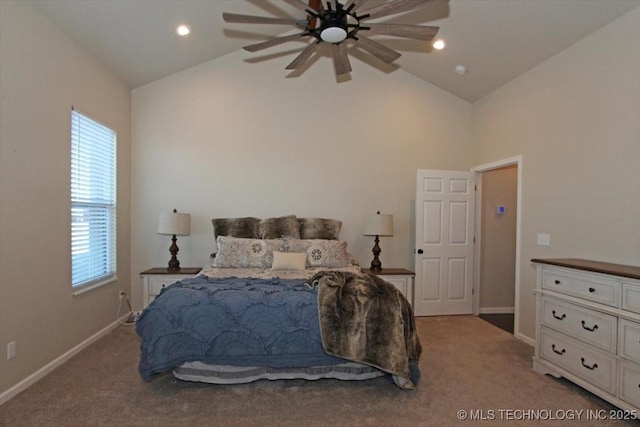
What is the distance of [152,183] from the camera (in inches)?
181

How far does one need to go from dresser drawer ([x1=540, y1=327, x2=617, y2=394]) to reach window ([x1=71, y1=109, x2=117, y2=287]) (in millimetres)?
4379

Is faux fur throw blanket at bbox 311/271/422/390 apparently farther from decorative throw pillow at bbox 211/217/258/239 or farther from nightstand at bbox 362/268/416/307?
decorative throw pillow at bbox 211/217/258/239

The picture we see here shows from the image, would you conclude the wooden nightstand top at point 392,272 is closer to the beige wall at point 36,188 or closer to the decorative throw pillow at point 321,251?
the decorative throw pillow at point 321,251

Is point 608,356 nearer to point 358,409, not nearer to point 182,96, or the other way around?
point 358,409

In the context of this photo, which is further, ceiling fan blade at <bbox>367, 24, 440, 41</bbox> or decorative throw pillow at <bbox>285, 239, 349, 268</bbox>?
decorative throw pillow at <bbox>285, 239, 349, 268</bbox>

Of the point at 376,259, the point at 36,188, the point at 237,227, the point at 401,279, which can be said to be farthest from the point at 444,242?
the point at 36,188

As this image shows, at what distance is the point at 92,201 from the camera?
366 centimetres

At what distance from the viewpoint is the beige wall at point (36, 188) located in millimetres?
2523

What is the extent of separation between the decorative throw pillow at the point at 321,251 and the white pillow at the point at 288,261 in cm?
16

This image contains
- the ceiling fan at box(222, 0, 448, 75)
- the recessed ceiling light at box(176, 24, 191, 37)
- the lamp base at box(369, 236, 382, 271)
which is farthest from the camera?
the lamp base at box(369, 236, 382, 271)

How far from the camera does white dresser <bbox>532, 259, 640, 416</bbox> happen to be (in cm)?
227

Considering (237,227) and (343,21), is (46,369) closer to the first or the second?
(237,227)

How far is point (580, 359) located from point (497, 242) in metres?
2.49

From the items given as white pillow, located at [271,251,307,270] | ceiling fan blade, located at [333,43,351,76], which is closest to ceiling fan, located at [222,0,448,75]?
ceiling fan blade, located at [333,43,351,76]
